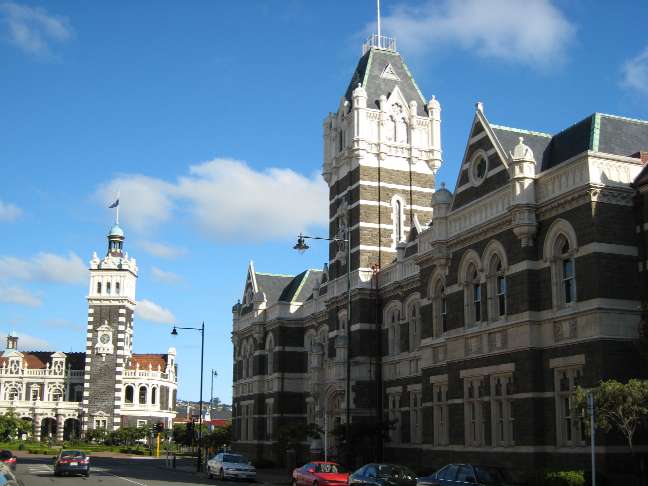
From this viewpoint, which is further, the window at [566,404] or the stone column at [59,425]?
the stone column at [59,425]

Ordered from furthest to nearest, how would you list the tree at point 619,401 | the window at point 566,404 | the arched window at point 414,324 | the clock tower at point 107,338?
the clock tower at point 107,338, the arched window at point 414,324, the window at point 566,404, the tree at point 619,401

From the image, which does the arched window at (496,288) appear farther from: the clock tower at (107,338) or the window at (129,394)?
the window at (129,394)

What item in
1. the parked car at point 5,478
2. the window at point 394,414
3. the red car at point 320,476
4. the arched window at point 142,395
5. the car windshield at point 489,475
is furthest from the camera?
the arched window at point 142,395

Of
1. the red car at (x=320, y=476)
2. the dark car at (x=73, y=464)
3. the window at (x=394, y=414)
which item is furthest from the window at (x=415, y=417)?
the dark car at (x=73, y=464)

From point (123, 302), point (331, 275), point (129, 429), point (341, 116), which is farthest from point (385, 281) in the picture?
point (123, 302)

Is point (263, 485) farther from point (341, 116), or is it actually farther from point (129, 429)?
point (129, 429)

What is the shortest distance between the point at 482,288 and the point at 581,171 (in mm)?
6844

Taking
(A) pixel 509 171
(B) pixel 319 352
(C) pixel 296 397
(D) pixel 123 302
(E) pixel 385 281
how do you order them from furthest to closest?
(D) pixel 123 302 < (C) pixel 296 397 < (B) pixel 319 352 < (E) pixel 385 281 < (A) pixel 509 171

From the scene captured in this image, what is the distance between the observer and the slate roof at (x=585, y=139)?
31562mm

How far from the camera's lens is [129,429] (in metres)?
105

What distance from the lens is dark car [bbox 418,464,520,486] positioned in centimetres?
2345

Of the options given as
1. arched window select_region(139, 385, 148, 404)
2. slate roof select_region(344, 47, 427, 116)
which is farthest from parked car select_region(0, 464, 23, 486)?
arched window select_region(139, 385, 148, 404)

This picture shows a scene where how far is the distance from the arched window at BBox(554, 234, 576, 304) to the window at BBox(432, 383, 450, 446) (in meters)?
9.16

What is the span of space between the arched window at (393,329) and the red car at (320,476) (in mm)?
14009
